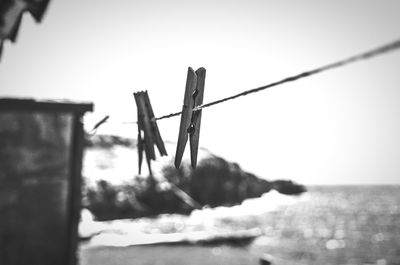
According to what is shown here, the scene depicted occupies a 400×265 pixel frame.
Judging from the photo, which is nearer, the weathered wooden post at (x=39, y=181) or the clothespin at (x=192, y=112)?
the weathered wooden post at (x=39, y=181)

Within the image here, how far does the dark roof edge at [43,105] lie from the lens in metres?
4.06

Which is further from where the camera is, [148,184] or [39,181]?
[148,184]

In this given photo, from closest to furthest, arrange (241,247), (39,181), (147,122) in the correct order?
1. (39,181)
2. (147,122)
3. (241,247)

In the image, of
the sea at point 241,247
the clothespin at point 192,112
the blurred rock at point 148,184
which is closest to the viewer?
the clothespin at point 192,112

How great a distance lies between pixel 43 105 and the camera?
4191 mm

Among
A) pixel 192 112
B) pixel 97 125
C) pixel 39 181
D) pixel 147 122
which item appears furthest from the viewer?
pixel 97 125

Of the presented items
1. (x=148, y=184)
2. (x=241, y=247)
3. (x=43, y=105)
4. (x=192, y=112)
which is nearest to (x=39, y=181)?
(x=43, y=105)

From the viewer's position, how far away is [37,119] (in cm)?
421

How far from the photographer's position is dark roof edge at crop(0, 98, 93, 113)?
406 cm

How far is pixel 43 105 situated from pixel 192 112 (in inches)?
75.5

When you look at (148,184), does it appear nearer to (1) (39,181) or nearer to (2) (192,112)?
(2) (192,112)

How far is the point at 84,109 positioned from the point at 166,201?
48.2m

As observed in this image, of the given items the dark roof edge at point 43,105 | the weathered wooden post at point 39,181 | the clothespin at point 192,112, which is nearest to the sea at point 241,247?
the clothespin at point 192,112

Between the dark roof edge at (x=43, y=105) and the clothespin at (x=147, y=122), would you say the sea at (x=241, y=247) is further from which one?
the dark roof edge at (x=43, y=105)
